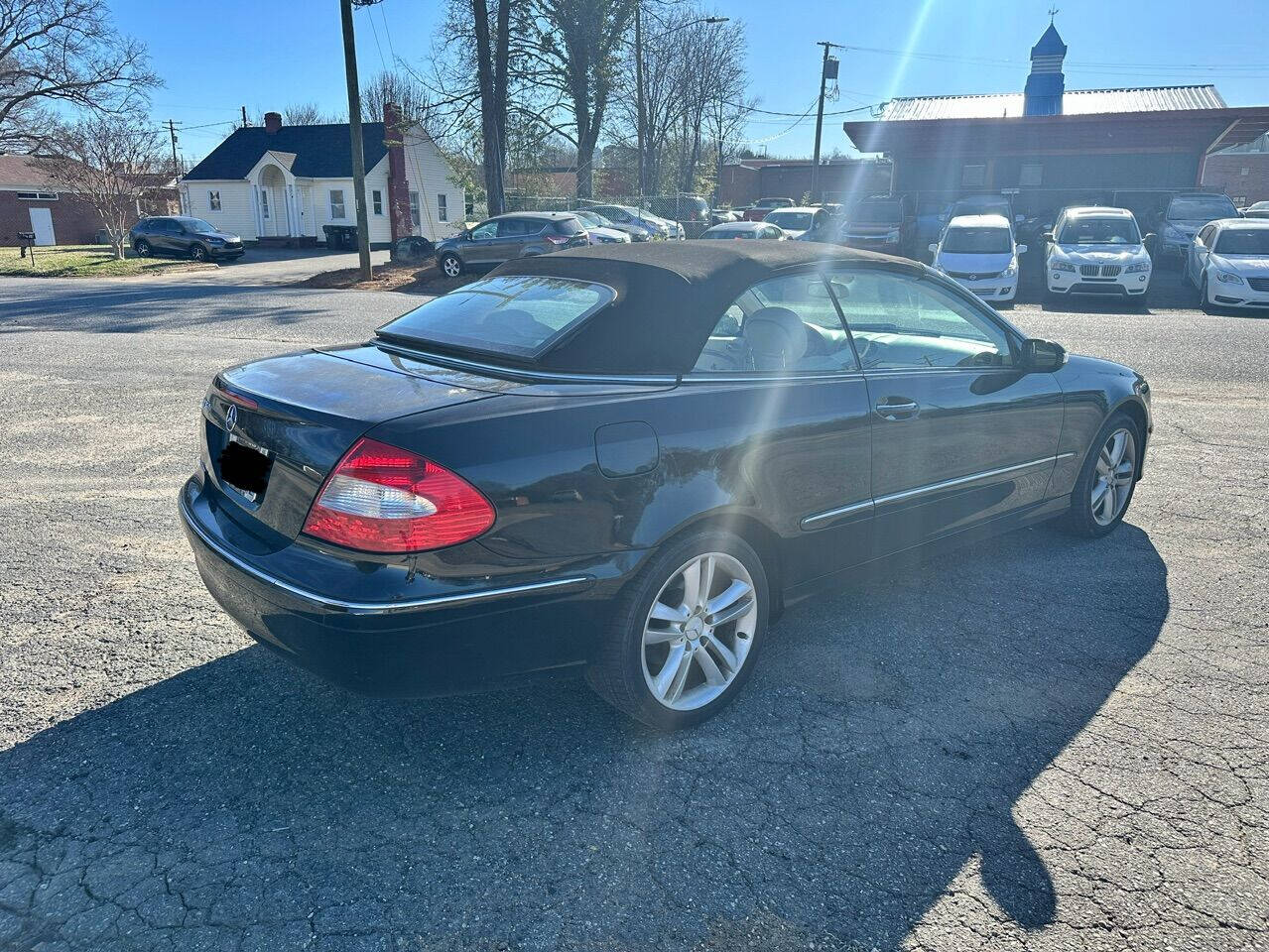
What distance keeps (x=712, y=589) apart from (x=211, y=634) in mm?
2075

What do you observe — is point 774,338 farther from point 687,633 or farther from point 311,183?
point 311,183

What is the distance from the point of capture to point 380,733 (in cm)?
308

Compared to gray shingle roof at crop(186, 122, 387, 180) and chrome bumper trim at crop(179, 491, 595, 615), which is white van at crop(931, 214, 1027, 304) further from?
gray shingle roof at crop(186, 122, 387, 180)

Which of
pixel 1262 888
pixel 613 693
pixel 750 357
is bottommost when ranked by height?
pixel 1262 888

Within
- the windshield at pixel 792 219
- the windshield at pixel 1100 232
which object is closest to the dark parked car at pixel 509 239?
the windshield at pixel 792 219

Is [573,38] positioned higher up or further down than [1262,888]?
higher up

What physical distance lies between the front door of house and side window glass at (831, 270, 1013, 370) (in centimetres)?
5504

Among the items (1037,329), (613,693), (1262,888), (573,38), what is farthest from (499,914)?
(573,38)

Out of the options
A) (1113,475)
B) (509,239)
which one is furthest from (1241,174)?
(1113,475)

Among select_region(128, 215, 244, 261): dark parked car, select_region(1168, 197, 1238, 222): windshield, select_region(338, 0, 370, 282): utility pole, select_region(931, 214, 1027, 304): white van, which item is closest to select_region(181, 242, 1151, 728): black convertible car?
select_region(931, 214, 1027, 304): white van

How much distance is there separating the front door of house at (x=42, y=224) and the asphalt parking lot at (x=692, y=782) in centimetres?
5293

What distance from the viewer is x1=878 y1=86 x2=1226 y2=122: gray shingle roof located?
33.3m

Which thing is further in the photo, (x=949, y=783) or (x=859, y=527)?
(x=859, y=527)

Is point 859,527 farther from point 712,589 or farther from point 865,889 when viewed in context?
point 865,889
